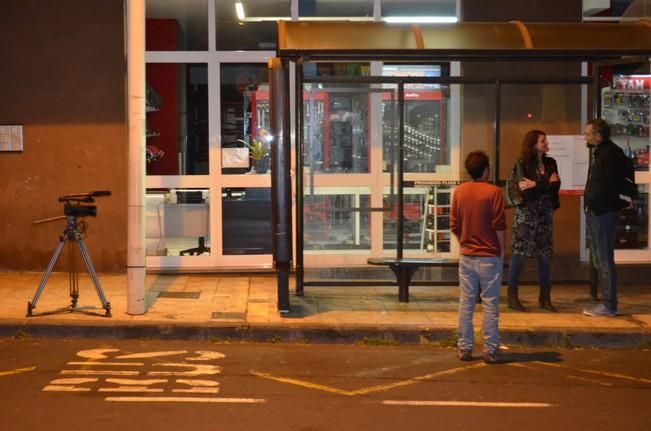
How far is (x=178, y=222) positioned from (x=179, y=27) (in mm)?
2565

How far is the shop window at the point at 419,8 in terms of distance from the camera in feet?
36.9

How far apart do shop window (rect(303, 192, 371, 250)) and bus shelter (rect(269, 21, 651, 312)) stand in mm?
12

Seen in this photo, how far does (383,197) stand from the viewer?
1016 centimetres

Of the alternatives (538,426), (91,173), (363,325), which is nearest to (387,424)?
(538,426)

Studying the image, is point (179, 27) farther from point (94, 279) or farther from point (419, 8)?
point (94, 279)

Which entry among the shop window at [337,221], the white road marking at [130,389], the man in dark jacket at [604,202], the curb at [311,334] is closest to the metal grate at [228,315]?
the curb at [311,334]

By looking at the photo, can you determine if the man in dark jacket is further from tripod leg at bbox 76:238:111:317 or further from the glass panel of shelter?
tripod leg at bbox 76:238:111:317

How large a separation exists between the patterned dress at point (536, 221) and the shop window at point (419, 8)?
3.34 meters

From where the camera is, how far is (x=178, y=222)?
11.2 meters

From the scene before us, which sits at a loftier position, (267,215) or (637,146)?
(637,146)

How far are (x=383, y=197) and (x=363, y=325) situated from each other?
7.43 feet

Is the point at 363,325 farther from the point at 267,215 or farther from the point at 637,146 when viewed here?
the point at 637,146

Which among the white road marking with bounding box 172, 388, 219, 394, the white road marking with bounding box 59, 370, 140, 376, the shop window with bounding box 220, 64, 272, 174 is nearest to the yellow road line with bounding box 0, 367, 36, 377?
the white road marking with bounding box 59, 370, 140, 376

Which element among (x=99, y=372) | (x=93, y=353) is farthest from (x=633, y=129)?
(x=99, y=372)
